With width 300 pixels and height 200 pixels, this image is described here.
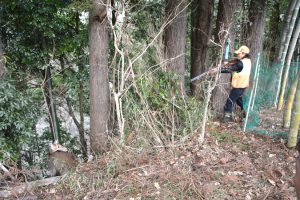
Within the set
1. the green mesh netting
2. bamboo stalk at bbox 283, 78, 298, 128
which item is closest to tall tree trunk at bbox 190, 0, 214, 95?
the green mesh netting

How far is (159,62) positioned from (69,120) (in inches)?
202

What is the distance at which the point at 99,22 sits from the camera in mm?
5457

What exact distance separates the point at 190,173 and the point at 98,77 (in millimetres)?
2657

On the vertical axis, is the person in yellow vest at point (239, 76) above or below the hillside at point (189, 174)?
above

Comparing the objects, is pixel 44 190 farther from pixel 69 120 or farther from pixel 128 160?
pixel 69 120

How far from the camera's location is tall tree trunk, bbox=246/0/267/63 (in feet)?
25.7

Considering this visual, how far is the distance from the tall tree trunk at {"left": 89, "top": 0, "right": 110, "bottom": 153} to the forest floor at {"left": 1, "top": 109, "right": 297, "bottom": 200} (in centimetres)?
80

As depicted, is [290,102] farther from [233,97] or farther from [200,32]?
[200,32]

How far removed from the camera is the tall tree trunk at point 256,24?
7.84m

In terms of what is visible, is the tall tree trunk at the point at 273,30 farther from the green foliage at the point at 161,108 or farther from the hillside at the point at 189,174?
the hillside at the point at 189,174

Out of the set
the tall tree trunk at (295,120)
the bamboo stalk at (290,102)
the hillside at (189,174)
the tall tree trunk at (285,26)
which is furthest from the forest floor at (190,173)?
the tall tree trunk at (285,26)

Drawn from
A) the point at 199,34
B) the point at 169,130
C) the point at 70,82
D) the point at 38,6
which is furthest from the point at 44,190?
the point at 199,34

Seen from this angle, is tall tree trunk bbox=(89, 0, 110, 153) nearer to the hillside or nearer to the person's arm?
the hillside

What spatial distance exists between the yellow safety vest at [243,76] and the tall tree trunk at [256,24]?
7.08 ft
